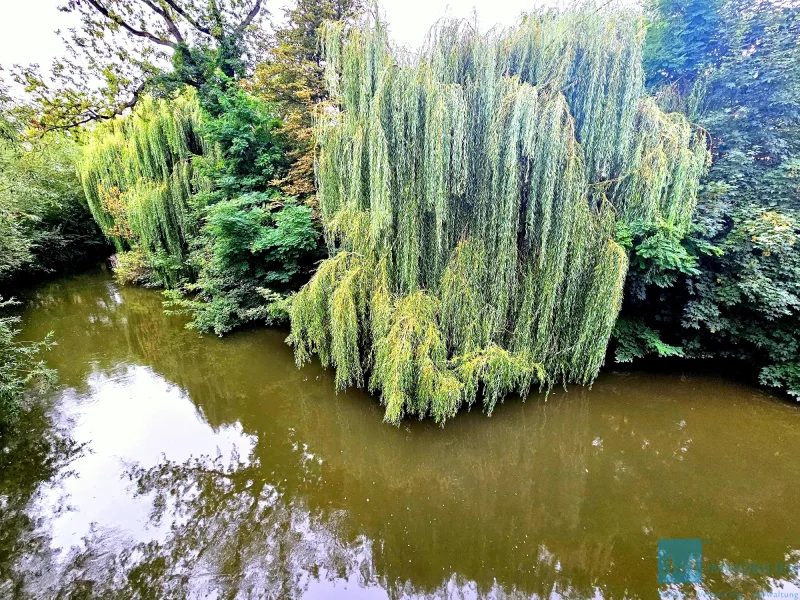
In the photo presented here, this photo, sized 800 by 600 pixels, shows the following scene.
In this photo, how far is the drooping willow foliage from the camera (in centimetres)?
402

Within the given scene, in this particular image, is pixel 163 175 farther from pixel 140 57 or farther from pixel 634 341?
pixel 634 341

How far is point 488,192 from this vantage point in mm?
4195

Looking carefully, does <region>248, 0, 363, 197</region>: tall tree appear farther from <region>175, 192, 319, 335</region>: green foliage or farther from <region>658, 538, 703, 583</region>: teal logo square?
<region>658, 538, 703, 583</region>: teal logo square

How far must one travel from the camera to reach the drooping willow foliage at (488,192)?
158 inches

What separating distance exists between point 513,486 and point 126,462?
4.56 metres

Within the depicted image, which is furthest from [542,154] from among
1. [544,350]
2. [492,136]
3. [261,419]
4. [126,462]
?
[126,462]

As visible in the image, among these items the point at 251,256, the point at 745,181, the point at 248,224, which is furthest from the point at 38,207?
the point at 745,181

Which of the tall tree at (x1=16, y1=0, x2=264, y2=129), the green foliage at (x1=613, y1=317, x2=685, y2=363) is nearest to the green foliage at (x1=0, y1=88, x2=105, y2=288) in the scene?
the tall tree at (x1=16, y1=0, x2=264, y2=129)

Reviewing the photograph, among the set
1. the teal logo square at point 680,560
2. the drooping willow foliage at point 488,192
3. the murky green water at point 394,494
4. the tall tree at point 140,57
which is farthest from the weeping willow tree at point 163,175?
the teal logo square at point 680,560

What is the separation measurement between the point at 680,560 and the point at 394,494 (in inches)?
102

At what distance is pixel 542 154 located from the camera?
4.06m

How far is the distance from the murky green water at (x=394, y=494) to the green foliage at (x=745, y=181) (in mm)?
1025

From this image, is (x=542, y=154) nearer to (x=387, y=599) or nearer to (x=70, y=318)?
(x=387, y=599)

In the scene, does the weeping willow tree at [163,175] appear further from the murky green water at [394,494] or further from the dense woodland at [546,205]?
the murky green water at [394,494]
